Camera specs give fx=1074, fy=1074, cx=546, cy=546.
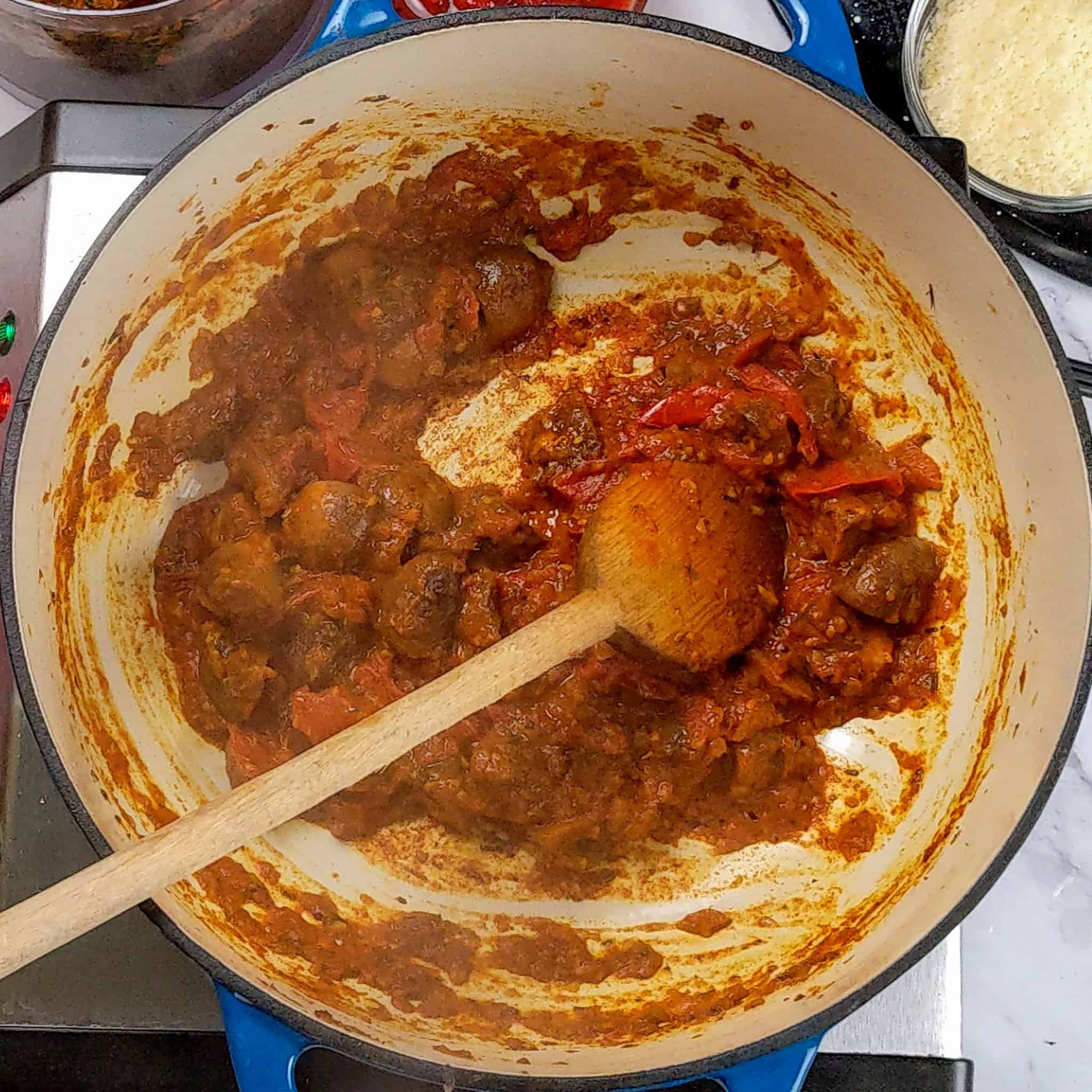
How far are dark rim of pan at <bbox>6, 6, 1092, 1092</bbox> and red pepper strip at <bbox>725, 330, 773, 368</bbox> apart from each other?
0.51 meters

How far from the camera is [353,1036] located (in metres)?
1.35

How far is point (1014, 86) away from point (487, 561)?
1269mm

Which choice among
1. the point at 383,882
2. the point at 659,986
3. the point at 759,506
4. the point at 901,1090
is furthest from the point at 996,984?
the point at 383,882

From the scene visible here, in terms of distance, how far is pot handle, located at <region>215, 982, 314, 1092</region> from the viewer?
143 centimetres

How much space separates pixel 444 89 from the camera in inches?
59.8

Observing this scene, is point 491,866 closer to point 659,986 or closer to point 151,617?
point 659,986

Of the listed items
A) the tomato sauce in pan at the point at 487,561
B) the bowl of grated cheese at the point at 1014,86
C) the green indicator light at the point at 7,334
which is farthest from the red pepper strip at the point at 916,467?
the green indicator light at the point at 7,334

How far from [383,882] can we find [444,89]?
1218mm

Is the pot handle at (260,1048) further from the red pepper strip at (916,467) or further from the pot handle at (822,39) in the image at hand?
the pot handle at (822,39)

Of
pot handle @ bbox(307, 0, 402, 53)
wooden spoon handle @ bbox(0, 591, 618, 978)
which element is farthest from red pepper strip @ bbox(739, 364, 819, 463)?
pot handle @ bbox(307, 0, 402, 53)

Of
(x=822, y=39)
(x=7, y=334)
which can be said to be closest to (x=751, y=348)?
(x=822, y=39)

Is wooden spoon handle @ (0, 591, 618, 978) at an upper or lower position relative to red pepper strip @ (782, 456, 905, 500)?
upper

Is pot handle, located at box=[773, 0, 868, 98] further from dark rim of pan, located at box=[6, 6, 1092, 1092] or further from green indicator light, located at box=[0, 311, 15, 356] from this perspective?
green indicator light, located at box=[0, 311, 15, 356]

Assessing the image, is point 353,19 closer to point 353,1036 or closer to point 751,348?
point 751,348
